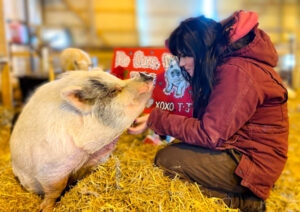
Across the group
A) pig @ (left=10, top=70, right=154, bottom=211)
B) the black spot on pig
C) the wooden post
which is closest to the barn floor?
pig @ (left=10, top=70, right=154, bottom=211)

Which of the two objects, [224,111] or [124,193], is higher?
[224,111]

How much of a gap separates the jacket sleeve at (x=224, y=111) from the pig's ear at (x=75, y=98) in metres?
0.67

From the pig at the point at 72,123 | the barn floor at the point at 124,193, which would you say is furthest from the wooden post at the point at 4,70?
the pig at the point at 72,123

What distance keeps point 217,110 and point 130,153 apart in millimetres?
1294

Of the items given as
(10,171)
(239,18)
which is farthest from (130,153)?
(239,18)

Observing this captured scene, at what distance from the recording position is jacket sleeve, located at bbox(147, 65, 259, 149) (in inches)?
71.8

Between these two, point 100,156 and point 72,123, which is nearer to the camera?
point 72,123

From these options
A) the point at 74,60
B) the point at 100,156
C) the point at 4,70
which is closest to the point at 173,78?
the point at 100,156

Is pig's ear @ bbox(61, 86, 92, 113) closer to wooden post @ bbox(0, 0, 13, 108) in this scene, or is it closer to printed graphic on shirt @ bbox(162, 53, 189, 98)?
printed graphic on shirt @ bbox(162, 53, 189, 98)

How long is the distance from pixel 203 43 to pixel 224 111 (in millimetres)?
486

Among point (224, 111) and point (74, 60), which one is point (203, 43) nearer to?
point (224, 111)

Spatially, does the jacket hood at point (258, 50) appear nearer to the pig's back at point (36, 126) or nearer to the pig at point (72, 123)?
the pig at point (72, 123)

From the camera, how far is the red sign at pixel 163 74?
7.91 feet

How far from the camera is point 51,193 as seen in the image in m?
2.07
